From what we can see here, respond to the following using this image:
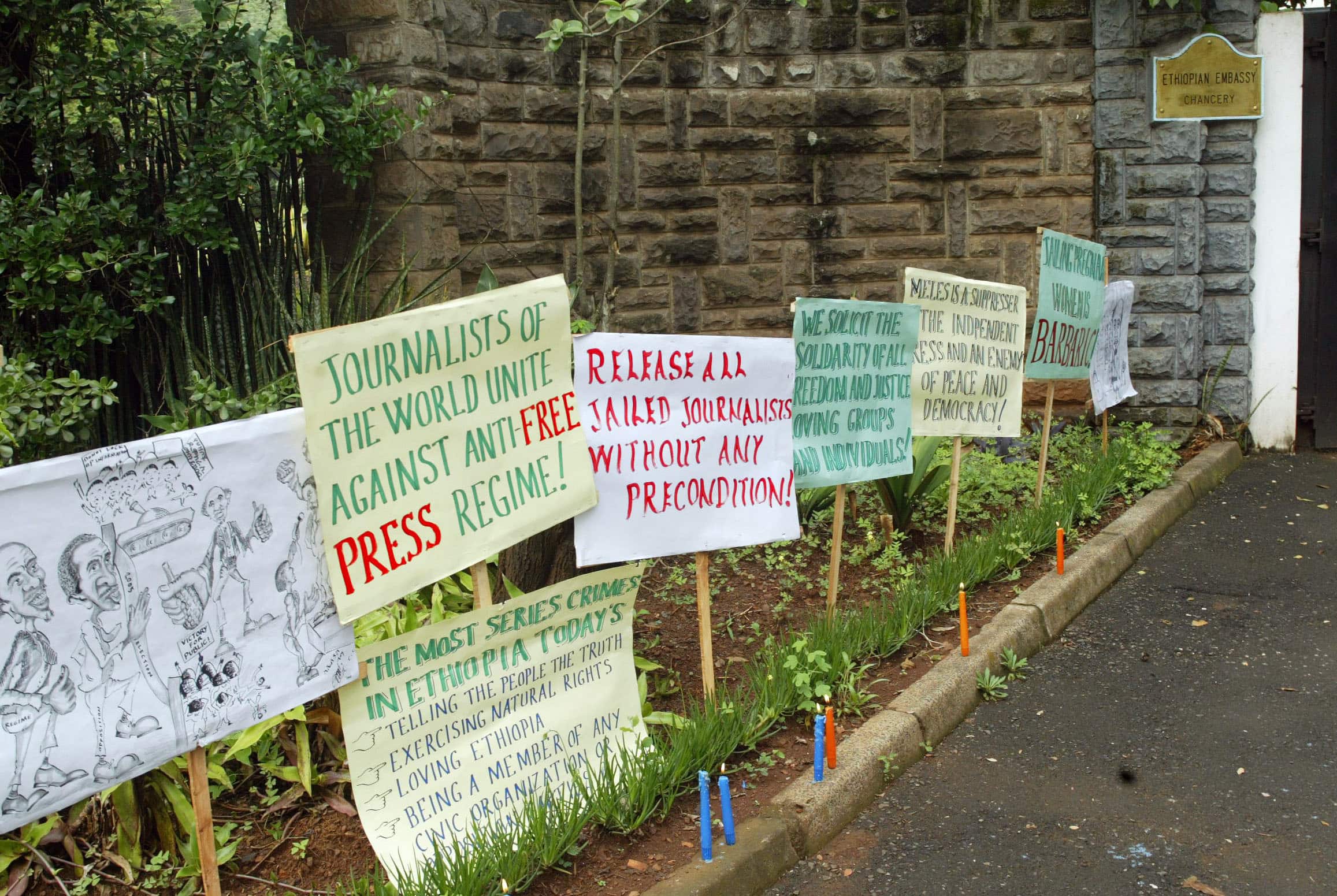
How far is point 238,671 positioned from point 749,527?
1.90 meters

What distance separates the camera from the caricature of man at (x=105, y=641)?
259 centimetres

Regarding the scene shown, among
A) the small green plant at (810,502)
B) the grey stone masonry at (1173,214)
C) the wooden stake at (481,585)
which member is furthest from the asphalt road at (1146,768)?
the grey stone masonry at (1173,214)

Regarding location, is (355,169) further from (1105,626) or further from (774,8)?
(1105,626)

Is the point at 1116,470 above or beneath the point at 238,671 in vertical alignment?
beneath

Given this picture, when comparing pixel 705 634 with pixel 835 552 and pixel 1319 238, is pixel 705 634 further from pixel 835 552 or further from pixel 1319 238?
pixel 1319 238

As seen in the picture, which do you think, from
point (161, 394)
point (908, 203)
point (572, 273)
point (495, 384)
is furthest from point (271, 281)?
point (908, 203)

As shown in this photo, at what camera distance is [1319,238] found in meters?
8.23

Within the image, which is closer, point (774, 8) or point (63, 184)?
point (63, 184)

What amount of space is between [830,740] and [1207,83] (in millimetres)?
6034

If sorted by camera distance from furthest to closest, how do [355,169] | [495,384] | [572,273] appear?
[572,273] → [355,169] → [495,384]

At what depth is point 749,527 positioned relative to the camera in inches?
169

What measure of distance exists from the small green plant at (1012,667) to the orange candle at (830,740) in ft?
4.13

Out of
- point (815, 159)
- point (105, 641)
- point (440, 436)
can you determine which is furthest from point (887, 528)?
point (105, 641)

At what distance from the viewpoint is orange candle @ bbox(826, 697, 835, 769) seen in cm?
372
